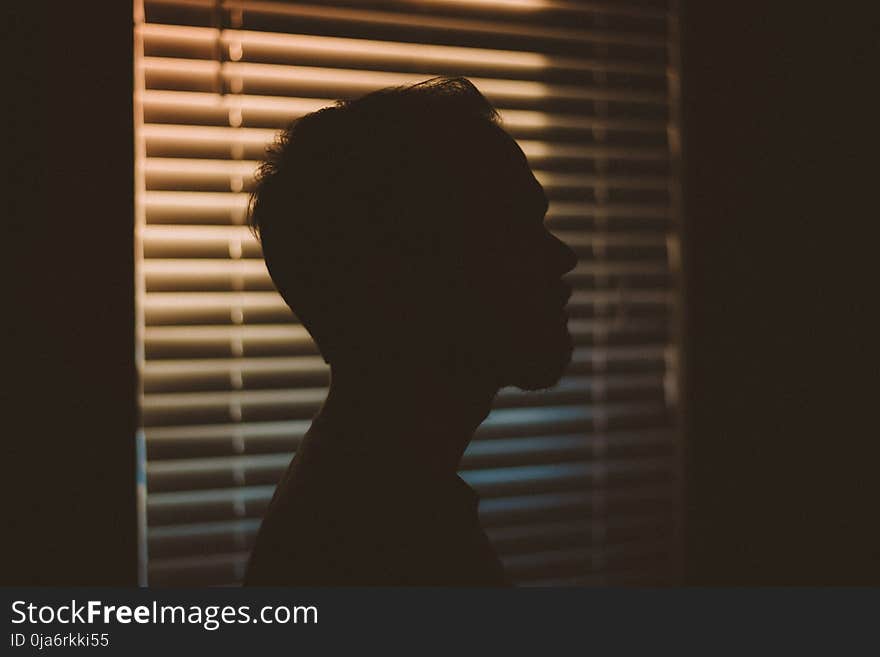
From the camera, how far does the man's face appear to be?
0.79 meters

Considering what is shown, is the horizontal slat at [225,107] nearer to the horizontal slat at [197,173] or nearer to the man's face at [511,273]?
the horizontal slat at [197,173]

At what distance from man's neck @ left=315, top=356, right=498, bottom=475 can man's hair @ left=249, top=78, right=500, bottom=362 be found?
5 centimetres

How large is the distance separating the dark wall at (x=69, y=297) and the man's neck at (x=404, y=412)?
0.42m

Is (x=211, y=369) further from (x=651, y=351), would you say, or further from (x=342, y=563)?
(x=651, y=351)

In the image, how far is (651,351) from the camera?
1.33m

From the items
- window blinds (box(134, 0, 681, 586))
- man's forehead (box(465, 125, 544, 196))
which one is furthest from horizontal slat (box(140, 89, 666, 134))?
man's forehead (box(465, 125, 544, 196))

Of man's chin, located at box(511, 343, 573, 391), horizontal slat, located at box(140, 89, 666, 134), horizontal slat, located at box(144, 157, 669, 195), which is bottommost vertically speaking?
man's chin, located at box(511, 343, 573, 391)

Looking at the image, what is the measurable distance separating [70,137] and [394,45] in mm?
524

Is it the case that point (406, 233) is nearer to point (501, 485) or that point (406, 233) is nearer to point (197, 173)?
point (197, 173)

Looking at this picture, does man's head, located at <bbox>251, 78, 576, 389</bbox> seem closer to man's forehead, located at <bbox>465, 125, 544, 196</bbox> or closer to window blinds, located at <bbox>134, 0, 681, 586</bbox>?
man's forehead, located at <bbox>465, 125, 544, 196</bbox>

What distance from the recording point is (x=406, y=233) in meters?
0.76

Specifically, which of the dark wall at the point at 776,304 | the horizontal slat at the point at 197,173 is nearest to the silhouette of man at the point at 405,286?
the horizontal slat at the point at 197,173

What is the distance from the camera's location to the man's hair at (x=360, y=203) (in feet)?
2.48

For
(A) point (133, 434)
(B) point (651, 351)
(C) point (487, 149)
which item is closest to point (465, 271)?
(C) point (487, 149)
